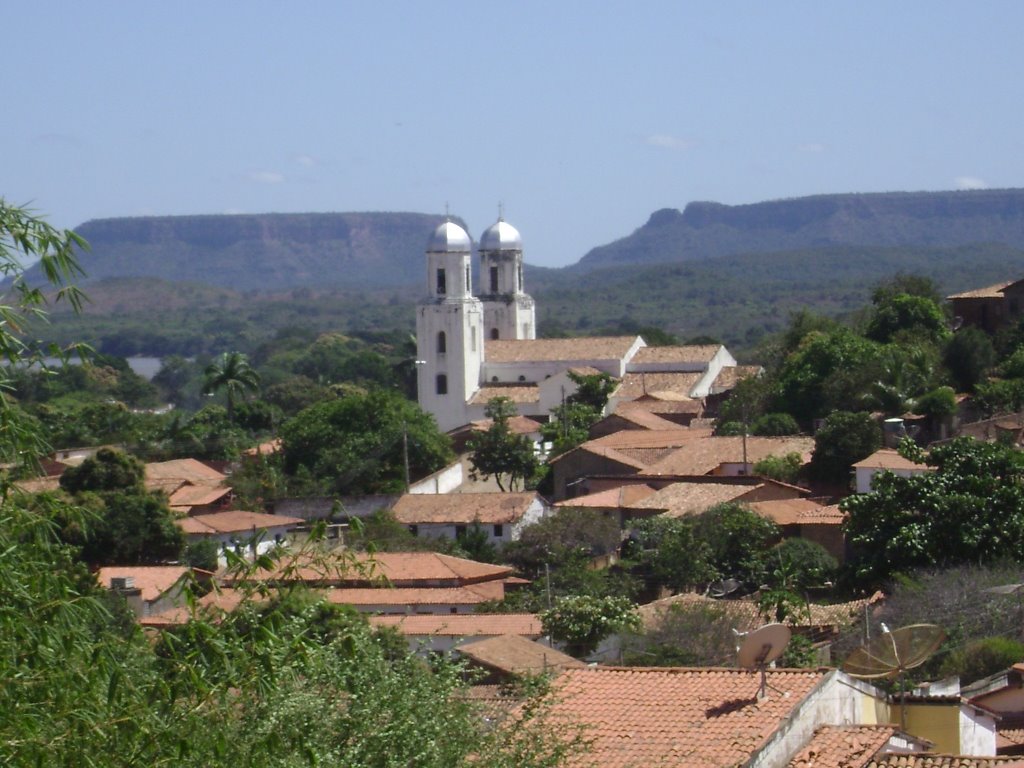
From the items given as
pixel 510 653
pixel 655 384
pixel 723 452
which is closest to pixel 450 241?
pixel 655 384

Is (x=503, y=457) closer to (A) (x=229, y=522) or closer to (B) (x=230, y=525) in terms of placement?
(A) (x=229, y=522)

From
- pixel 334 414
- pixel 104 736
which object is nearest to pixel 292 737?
pixel 104 736

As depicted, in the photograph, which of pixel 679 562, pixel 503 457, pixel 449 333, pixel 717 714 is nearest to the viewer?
pixel 717 714

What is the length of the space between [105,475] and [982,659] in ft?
71.6

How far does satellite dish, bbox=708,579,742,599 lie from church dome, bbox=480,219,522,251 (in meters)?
42.1

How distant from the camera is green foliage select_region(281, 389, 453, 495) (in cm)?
4225

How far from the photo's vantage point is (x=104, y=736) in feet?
24.6

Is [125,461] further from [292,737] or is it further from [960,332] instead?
[292,737]

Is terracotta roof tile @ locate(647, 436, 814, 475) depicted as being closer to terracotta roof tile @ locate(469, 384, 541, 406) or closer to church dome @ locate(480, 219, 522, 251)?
terracotta roof tile @ locate(469, 384, 541, 406)

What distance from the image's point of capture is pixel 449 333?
6256 centimetres

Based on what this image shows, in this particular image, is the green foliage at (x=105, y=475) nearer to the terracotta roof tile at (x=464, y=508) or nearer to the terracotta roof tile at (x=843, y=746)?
the terracotta roof tile at (x=464, y=508)

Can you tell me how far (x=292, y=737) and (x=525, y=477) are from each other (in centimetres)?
3432

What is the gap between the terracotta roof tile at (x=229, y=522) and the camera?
119 ft

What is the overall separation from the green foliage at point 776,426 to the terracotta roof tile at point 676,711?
29.2 m
